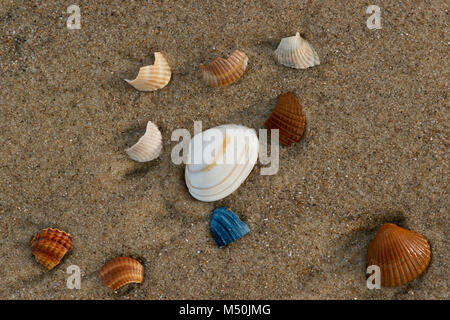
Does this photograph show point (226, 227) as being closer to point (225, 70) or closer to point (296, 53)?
point (225, 70)

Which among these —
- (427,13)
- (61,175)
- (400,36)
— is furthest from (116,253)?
(427,13)

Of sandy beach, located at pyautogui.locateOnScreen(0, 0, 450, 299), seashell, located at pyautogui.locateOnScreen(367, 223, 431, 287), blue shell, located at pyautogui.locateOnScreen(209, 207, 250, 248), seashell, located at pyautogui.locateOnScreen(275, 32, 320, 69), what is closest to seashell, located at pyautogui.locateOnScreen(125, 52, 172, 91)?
sandy beach, located at pyautogui.locateOnScreen(0, 0, 450, 299)

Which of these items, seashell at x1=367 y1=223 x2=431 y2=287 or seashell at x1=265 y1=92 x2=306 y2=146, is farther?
seashell at x1=265 y1=92 x2=306 y2=146

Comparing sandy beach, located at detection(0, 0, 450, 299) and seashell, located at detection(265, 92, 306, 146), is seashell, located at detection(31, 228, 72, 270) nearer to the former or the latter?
sandy beach, located at detection(0, 0, 450, 299)

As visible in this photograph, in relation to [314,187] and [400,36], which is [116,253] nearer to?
[314,187]

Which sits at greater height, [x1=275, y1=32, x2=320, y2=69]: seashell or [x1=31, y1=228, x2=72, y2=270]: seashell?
[x1=275, y1=32, x2=320, y2=69]: seashell

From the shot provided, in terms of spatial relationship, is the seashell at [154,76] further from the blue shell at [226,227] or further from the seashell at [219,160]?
the blue shell at [226,227]

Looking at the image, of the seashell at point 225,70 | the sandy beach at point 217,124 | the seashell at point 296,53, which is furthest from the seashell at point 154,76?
the seashell at point 296,53
